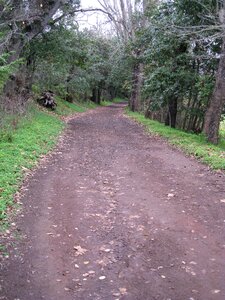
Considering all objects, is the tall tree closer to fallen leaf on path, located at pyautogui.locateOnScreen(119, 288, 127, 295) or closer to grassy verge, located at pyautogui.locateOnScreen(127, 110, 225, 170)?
grassy verge, located at pyautogui.locateOnScreen(127, 110, 225, 170)

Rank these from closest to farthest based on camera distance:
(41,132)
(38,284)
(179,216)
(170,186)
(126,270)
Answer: (38,284), (126,270), (179,216), (170,186), (41,132)

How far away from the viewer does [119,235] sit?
5.50 metres

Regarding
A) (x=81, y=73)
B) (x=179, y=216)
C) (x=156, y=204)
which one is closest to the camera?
(x=179, y=216)

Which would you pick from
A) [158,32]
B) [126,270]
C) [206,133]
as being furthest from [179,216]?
[158,32]

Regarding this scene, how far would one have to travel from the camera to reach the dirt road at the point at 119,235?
4.16 m

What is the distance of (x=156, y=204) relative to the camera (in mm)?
6785

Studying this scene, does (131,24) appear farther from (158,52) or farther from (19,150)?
(19,150)

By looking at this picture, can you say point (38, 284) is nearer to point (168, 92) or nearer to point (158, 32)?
point (168, 92)

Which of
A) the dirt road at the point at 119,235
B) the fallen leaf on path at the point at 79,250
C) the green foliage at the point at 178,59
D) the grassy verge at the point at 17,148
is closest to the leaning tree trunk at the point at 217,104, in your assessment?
the green foliage at the point at 178,59

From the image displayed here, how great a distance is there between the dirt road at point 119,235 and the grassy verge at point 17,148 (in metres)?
0.34

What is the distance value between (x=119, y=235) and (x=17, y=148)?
5.38m

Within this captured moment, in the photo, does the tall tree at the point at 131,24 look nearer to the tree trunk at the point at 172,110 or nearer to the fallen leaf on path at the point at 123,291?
the tree trunk at the point at 172,110

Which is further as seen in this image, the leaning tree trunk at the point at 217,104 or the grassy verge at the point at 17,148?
the leaning tree trunk at the point at 217,104

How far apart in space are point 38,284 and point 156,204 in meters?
3.16
